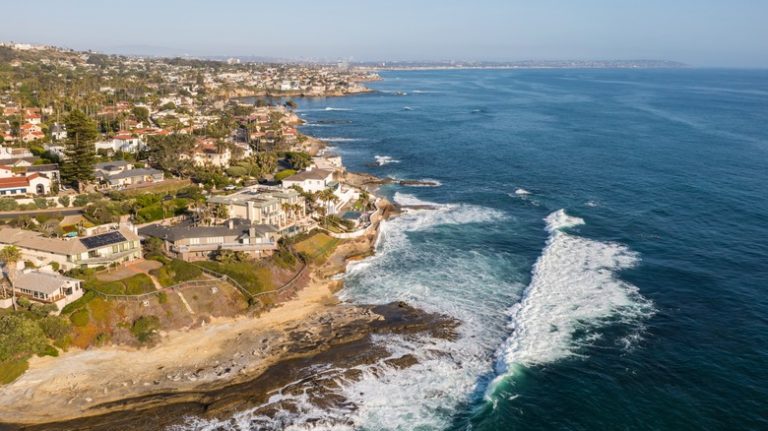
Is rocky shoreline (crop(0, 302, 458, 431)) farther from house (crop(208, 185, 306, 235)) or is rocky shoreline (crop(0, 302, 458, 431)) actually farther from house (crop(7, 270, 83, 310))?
house (crop(208, 185, 306, 235))

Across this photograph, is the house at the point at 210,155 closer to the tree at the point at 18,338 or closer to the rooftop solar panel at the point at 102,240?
the rooftop solar panel at the point at 102,240

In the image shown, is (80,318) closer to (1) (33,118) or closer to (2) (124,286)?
(2) (124,286)

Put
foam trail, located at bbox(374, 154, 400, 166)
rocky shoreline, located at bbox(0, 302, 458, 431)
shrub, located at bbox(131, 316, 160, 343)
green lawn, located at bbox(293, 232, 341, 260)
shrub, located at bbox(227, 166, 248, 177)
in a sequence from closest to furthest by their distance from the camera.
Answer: rocky shoreline, located at bbox(0, 302, 458, 431), shrub, located at bbox(131, 316, 160, 343), green lawn, located at bbox(293, 232, 341, 260), shrub, located at bbox(227, 166, 248, 177), foam trail, located at bbox(374, 154, 400, 166)

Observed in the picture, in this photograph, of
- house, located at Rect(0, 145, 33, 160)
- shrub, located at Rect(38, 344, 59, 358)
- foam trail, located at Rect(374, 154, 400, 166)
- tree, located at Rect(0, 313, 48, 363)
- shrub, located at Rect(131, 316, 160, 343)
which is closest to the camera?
tree, located at Rect(0, 313, 48, 363)

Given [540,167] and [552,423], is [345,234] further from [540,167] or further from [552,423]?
[540,167]

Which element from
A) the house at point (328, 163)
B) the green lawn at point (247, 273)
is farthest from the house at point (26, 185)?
the house at point (328, 163)

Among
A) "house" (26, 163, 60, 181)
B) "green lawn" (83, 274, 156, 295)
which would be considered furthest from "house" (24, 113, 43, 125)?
"green lawn" (83, 274, 156, 295)

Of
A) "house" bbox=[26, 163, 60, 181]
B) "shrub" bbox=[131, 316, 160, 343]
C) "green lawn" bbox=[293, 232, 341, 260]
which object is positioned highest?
"house" bbox=[26, 163, 60, 181]
